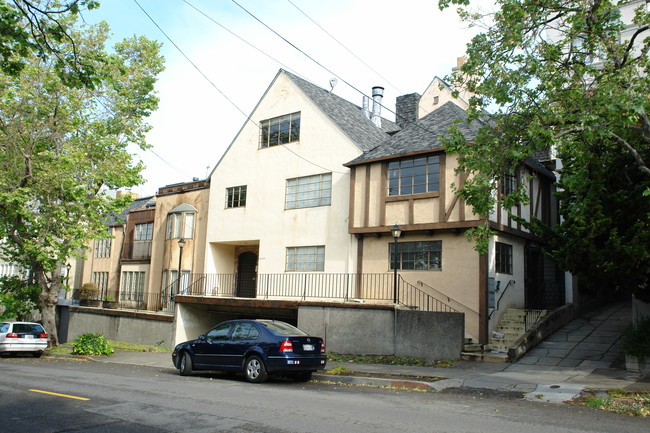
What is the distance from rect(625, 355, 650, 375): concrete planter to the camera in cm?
1252

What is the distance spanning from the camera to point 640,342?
12875mm

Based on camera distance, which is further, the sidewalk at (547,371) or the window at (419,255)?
the window at (419,255)

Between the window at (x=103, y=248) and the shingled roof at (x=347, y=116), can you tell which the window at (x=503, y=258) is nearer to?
the shingled roof at (x=347, y=116)

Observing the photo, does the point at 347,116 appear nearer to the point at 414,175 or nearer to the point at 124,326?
the point at 414,175

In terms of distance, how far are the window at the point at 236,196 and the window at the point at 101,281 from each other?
1222 cm

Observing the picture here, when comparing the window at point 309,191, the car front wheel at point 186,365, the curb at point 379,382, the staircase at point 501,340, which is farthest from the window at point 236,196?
the curb at point 379,382

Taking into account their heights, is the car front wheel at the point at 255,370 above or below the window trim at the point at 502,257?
below

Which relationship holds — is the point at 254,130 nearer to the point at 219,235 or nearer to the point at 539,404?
the point at 219,235

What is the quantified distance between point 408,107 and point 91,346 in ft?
59.9

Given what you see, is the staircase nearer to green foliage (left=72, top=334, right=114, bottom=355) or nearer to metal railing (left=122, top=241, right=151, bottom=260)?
green foliage (left=72, top=334, right=114, bottom=355)

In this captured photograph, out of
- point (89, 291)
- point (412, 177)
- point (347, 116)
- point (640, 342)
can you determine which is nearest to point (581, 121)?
point (640, 342)

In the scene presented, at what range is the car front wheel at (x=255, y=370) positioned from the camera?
39.8ft

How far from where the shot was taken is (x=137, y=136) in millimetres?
22312

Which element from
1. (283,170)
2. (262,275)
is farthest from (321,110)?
(262,275)
